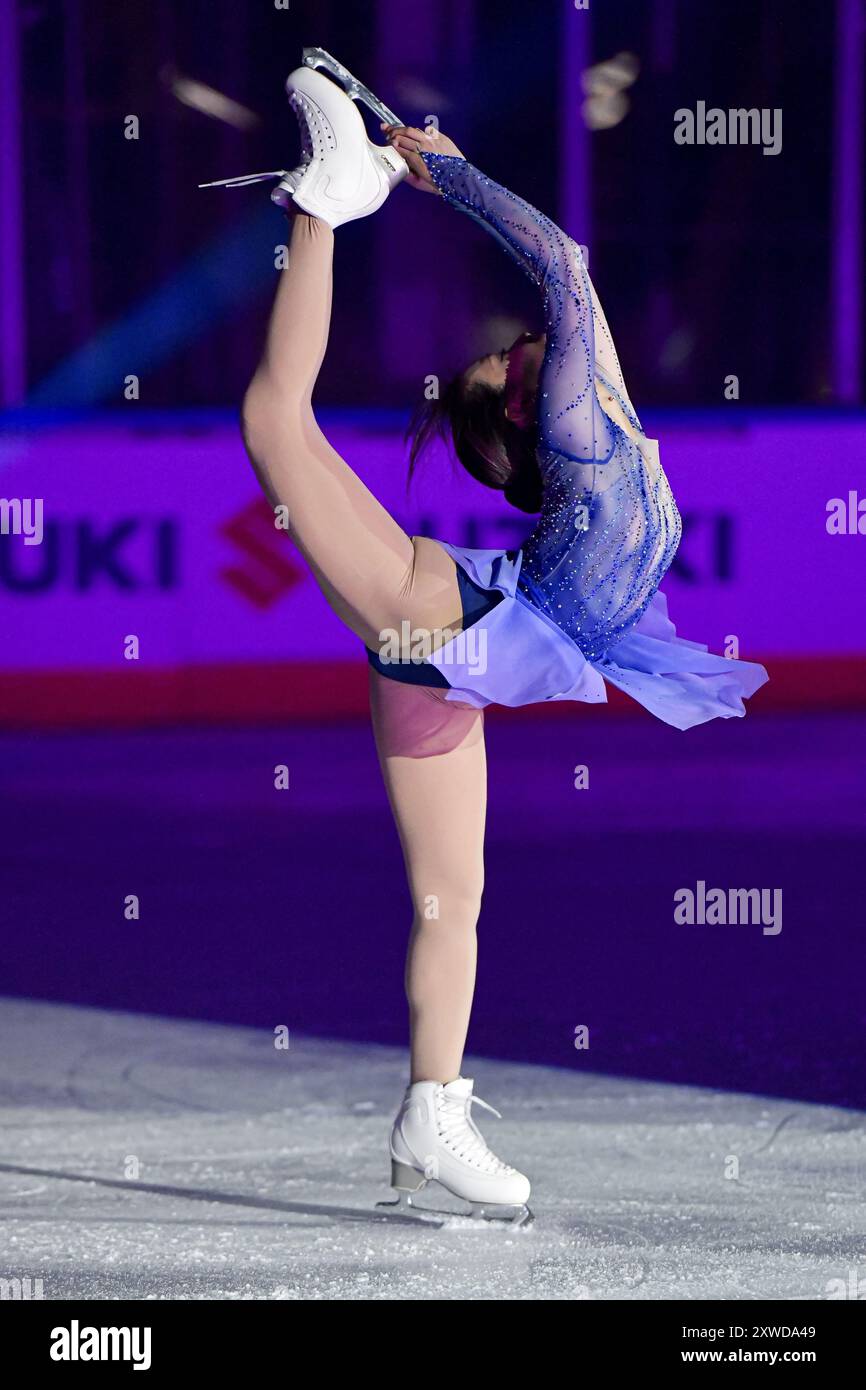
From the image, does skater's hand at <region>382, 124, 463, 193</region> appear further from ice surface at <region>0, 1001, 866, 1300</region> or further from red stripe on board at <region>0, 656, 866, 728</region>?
red stripe on board at <region>0, 656, 866, 728</region>

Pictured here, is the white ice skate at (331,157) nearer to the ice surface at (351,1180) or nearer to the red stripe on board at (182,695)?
the ice surface at (351,1180)

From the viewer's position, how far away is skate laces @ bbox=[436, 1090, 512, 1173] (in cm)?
350

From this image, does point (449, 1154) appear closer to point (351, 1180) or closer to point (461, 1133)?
point (461, 1133)

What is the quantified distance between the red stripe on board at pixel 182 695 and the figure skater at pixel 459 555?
6307mm

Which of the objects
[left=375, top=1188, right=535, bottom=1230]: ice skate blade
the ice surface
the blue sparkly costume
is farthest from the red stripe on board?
the blue sparkly costume

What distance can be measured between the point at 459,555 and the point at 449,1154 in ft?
3.30

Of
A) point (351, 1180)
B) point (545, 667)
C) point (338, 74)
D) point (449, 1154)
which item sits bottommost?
point (351, 1180)

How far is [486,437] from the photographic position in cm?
349

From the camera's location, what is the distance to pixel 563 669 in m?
3.27

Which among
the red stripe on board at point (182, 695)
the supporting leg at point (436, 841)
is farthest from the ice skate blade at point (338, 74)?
the red stripe on board at point (182, 695)

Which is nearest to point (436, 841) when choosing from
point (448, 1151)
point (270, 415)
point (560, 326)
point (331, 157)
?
point (448, 1151)

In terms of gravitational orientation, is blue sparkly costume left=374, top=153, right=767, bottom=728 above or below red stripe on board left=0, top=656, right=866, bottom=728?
above

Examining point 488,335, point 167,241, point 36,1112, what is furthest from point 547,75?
point 36,1112

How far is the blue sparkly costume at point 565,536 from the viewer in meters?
3.22
